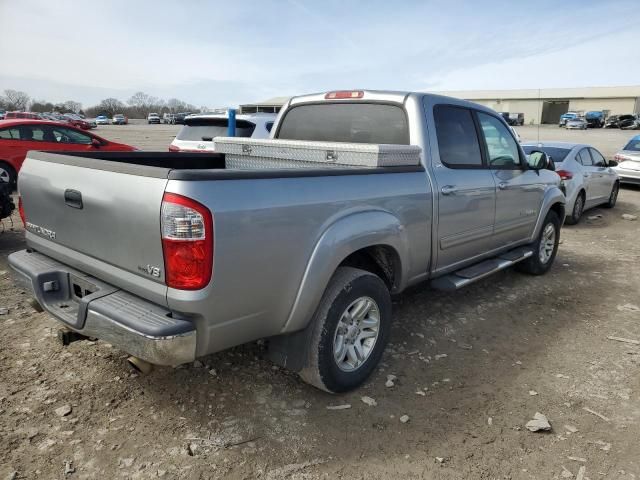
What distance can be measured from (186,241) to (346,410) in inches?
60.4

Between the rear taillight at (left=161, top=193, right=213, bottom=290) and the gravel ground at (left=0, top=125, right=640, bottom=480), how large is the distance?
102 centimetres

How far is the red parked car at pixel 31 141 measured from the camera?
9523 millimetres

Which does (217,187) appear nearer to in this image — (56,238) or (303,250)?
(303,250)

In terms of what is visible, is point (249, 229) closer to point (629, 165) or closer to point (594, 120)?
point (629, 165)

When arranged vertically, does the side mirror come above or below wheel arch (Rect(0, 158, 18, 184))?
above

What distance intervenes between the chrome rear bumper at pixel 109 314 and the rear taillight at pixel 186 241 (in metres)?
0.21

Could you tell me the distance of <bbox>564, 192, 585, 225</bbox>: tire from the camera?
8913mm

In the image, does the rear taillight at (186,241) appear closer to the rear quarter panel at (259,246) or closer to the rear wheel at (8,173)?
the rear quarter panel at (259,246)

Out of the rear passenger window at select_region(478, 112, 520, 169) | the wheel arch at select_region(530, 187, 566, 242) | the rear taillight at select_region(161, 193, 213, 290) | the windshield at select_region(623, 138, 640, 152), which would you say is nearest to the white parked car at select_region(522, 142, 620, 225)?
the wheel arch at select_region(530, 187, 566, 242)

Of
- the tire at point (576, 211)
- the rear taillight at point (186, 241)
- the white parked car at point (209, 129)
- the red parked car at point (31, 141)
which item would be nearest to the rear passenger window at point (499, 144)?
the rear taillight at point (186, 241)

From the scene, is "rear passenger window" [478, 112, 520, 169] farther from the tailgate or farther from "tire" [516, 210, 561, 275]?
the tailgate

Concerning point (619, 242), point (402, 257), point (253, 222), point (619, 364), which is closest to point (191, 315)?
point (253, 222)

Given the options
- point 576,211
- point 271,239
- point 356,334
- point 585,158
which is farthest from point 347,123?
point 585,158

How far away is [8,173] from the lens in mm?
9562
